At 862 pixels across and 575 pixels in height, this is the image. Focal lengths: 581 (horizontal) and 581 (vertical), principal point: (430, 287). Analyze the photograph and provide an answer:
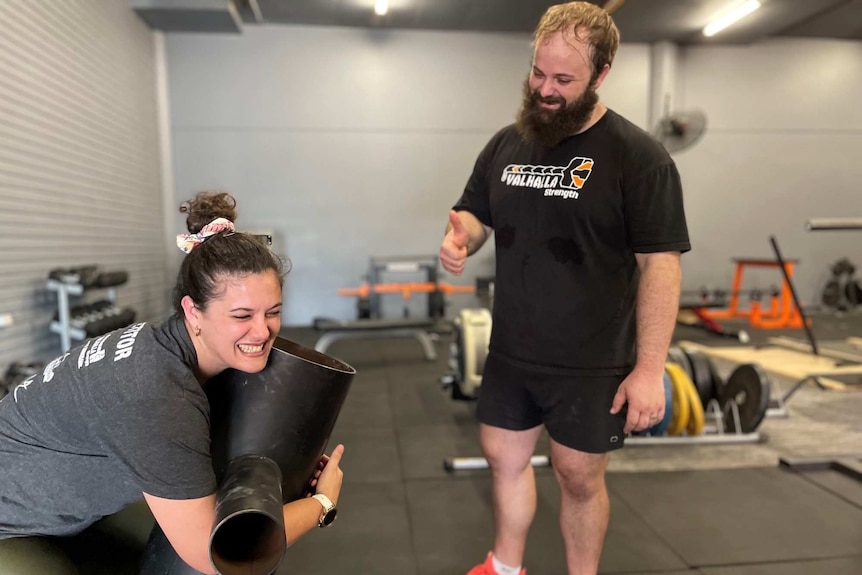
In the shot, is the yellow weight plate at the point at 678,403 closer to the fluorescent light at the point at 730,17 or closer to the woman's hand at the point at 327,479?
the woman's hand at the point at 327,479

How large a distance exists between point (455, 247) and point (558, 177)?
0.31 metres

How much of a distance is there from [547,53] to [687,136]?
440 centimetres

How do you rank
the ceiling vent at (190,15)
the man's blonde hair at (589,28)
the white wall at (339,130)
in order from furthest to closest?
the white wall at (339,130), the ceiling vent at (190,15), the man's blonde hair at (589,28)

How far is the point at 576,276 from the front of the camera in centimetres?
139

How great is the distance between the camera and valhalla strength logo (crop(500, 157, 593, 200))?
1366mm

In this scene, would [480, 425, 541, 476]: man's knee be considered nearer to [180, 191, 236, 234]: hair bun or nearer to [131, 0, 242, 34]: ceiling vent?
[180, 191, 236, 234]: hair bun

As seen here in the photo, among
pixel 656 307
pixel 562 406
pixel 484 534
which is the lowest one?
pixel 484 534

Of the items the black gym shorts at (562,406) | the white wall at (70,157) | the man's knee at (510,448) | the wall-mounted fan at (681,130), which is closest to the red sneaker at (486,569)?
the man's knee at (510,448)

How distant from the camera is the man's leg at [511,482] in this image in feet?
4.99

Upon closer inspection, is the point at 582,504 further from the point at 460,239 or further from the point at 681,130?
the point at 681,130

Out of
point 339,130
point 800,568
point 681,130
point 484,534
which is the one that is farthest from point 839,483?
point 339,130

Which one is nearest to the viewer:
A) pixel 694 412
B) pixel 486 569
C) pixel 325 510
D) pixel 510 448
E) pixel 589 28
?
pixel 325 510

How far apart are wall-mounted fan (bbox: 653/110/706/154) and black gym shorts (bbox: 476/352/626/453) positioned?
4284 mm

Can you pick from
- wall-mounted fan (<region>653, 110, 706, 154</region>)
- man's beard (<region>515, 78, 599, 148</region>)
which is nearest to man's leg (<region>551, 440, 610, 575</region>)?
man's beard (<region>515, 78, 599, 148</region>)
